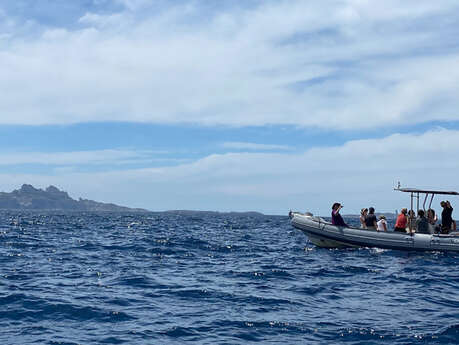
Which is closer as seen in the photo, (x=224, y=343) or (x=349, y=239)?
(x=224, y=343)

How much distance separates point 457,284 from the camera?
13031 mm

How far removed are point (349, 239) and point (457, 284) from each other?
8448 millimetres

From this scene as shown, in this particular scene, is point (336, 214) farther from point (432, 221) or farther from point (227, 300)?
point (227, 300)

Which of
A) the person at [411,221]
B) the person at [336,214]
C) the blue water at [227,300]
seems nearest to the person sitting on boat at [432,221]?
the person at [411,221]

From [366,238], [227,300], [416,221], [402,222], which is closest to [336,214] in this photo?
[366,238]

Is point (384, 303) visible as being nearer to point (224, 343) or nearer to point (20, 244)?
point (224, 343)

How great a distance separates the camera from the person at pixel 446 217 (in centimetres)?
2011

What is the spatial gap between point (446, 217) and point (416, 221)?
1231 mm

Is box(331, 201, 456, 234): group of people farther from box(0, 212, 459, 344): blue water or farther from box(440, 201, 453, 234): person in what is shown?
box(0, 212, 459, 344): blue water

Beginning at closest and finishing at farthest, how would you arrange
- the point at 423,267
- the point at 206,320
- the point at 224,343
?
1. the point at 224,343
2. the point at 206,320
3. the point at 423,267

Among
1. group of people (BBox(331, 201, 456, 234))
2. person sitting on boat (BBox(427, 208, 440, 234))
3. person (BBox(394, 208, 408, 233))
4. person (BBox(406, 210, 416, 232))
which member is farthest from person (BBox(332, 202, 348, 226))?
person sitting on boat (BBox(427, 208, 440, 234))

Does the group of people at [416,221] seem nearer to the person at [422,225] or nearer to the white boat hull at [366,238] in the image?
the person at [422,225]

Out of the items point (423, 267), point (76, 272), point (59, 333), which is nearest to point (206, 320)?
point (59, 333)

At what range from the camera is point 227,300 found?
10.7 metres
